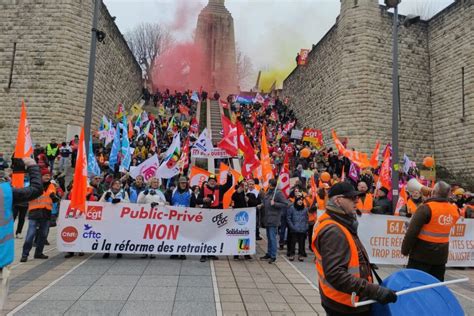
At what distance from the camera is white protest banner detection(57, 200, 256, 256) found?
8.03 m

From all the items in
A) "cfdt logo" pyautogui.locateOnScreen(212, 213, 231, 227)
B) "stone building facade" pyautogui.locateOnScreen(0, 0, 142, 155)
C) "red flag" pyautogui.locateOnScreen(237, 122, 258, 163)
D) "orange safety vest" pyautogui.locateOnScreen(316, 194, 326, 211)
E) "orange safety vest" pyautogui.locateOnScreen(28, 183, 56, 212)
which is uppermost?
"stone building facade" pyautogui.locateOnScreen(0, 0, 142, 155)

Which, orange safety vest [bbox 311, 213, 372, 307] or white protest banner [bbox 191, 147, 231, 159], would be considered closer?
orange safety vest [bbox 311, 213, 372, 307]

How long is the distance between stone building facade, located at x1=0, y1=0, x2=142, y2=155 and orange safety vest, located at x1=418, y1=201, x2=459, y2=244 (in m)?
19.4

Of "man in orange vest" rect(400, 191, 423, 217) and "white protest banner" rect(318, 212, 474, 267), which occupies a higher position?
"man in orange vest" rect(400, 191, 423, 217)

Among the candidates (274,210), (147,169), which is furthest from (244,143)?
(274,210)

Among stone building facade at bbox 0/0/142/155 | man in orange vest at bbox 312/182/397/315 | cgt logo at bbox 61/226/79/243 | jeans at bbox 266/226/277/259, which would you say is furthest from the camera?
stone building facade at bbox 0/0/142/155

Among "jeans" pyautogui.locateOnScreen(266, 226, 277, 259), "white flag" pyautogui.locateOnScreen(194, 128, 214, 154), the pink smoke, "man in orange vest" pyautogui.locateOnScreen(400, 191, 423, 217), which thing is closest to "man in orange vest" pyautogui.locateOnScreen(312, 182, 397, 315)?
"jeans" pyautogui.locateOnScreen(266, 226, 277, 259)

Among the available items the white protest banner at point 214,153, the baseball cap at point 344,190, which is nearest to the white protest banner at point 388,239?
the white protest banner at point 214,153

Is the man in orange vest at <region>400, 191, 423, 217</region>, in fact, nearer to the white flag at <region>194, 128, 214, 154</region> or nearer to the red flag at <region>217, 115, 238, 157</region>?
the red flag at <region>217, 115, 238, 157</region>

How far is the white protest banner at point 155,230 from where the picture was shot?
316 inches

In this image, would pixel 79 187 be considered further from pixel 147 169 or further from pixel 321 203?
pixel 321 203

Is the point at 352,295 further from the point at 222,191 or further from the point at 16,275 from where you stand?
the point at 222,191

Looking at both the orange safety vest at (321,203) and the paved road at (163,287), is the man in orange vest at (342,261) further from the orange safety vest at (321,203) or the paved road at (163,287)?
the orange safety vest at (321,203)

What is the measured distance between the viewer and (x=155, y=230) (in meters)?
8.21
